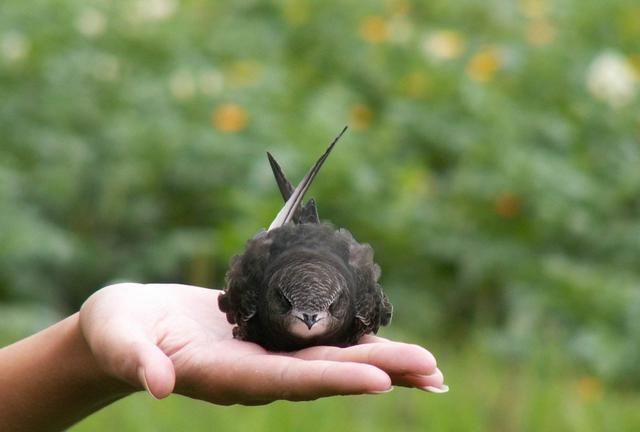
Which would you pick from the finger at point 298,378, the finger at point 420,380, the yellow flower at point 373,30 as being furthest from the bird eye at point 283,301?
the yellow flower at point 373,30

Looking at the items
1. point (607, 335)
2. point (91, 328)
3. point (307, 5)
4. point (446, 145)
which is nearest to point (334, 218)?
point (446, 145)

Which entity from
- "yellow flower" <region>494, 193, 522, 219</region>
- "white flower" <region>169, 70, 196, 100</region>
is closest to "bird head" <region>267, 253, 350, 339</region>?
"yellow flower" <region>494, 193, 522, 219</region>

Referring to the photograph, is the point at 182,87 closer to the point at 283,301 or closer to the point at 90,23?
the point at 90,23

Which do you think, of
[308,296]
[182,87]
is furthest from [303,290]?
[182,87]

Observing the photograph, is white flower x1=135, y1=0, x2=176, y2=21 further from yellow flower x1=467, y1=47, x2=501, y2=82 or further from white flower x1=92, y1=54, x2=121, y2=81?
yellow flower x1=467, y1=47, x2=501, y2=82

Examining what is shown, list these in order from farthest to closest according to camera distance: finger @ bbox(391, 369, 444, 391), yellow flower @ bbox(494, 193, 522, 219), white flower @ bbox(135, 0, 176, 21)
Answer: white flower @ bbox(135, 0, 176, 21)
yellow flower @ bbox(494, 193, 522, 219)
finger @ bbox(391, 369, 444, 391)

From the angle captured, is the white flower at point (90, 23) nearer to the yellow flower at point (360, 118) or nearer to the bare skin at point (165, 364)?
the yellow flower at point (360, 118)

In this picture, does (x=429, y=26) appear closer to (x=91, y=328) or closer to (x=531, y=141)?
(x=531, y=141)
